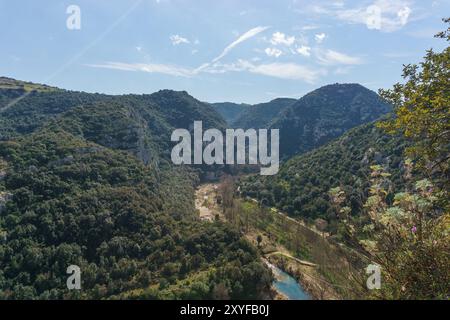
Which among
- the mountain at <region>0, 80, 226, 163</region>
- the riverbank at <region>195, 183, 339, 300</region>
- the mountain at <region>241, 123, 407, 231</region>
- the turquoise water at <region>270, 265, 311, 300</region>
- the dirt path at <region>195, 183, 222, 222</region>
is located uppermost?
the mountain at <region>0, 80, 226, 163</region>

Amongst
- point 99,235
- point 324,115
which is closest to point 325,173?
point 99,235

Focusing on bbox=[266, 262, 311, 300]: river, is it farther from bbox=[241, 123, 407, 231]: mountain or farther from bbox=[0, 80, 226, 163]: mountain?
bbox=[0, 80, 226, 163]: mountain

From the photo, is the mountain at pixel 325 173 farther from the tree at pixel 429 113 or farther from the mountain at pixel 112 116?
the tree at pixel 429 113

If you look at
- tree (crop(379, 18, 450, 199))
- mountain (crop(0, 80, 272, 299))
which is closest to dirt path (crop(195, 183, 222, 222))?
mountain (crop(0, 80, 272, 299))

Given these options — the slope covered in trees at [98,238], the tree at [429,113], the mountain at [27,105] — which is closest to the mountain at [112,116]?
the mountain at [27,105]

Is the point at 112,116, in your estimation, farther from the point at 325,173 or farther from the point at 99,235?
the point at 325,173

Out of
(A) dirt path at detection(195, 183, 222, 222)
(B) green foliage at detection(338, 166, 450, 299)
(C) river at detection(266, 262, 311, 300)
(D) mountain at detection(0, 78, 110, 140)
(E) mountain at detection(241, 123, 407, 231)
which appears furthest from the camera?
(D) mountain at detection(0, 78, 110, 140)

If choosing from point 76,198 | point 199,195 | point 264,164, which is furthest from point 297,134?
point 76,198
